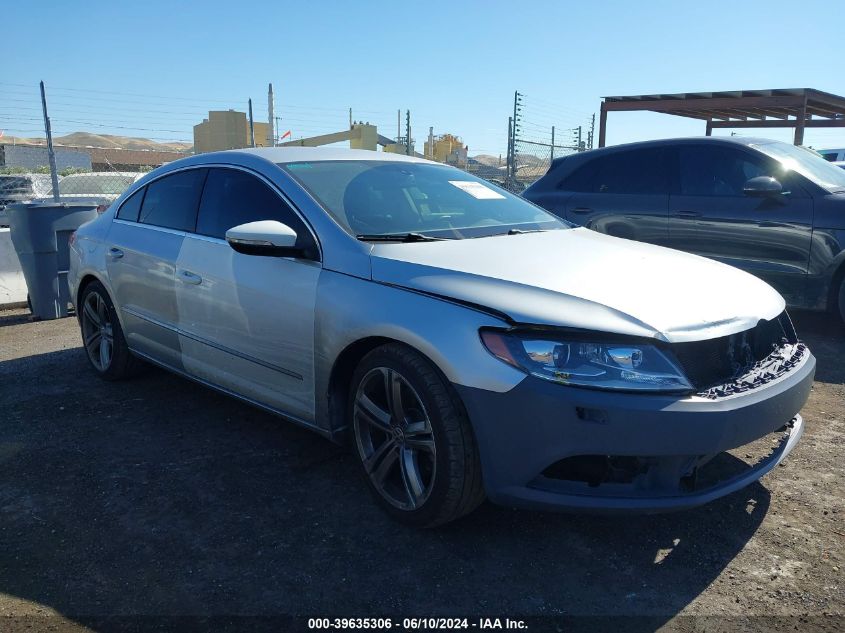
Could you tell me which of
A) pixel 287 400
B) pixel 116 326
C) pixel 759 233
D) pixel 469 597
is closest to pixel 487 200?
pixel 287 400

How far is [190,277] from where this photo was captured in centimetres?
379

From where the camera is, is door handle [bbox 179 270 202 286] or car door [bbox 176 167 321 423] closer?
car door [bbox 176 167 321 423]

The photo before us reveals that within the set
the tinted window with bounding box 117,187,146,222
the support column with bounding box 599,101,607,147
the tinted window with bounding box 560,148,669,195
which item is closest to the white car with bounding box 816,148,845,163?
the support column with bounding box 599,101,607,147

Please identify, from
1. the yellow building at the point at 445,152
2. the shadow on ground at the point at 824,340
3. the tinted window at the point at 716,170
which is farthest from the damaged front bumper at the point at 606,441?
the yellow building at the point at 445,152

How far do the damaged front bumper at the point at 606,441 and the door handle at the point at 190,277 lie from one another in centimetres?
186

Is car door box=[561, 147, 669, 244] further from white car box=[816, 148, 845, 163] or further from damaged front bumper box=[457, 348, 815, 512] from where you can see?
white car box=[816, 148, 845, 163]

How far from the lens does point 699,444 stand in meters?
2.35

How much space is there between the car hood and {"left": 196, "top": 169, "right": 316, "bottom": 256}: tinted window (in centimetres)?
64

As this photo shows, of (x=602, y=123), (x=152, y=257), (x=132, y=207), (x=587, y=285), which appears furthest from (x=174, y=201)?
(x=602, y=123)

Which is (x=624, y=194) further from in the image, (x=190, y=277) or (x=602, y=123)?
(x=602, y=123)

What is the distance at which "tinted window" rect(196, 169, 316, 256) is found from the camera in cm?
341

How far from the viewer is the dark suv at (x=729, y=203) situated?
5672 mm

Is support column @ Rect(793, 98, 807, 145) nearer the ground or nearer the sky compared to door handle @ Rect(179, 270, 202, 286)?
nearer the sky

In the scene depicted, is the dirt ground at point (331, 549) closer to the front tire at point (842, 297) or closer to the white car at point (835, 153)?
the front tire at point (842, 297)
